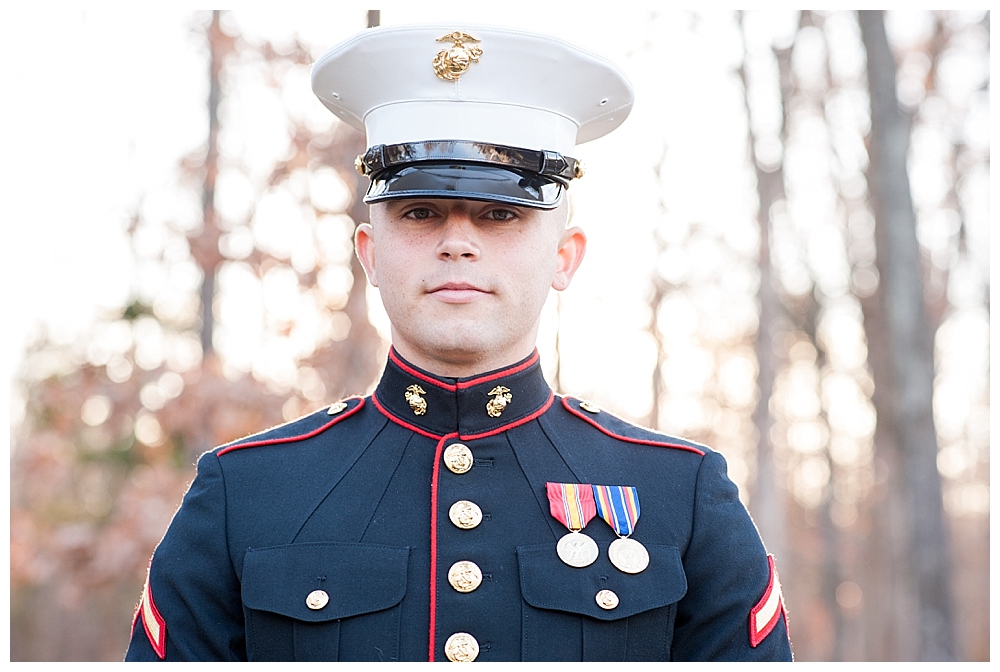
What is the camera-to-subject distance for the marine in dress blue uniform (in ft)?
6.36

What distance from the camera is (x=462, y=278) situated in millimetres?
1965

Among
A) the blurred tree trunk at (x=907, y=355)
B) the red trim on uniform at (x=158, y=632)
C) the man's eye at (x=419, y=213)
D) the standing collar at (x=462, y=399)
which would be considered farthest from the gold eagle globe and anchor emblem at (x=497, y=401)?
the blurred tree trunk at (x=907, y=355)

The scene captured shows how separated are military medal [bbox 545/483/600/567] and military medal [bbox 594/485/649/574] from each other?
0.03 m

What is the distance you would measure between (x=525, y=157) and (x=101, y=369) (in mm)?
6628

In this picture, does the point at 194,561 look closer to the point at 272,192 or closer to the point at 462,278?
the point at 462,278

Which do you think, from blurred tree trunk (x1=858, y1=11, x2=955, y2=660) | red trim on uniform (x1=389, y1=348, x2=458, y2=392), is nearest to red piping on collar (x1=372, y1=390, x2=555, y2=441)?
red trim on uniform (x1=389, y1=348, x2=458, y2=392)

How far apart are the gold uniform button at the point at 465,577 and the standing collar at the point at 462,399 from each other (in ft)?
1.08

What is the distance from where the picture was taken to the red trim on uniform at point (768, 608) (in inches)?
79.4

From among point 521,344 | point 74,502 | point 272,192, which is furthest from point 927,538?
point 74,502

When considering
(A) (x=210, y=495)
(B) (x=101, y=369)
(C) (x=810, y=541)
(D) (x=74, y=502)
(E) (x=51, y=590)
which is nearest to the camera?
(A) (x=210, y=495)

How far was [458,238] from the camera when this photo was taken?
1993 mm

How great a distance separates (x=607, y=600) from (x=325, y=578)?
0.60 meters

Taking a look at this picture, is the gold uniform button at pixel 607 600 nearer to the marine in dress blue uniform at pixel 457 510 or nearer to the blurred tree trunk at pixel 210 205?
the marine in dress blue uniform at pixel 457 510

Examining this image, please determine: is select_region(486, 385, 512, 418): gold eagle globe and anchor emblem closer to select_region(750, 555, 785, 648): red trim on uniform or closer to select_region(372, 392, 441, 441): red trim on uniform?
select_region(372, 392, 441, 441): red trim on uniform
